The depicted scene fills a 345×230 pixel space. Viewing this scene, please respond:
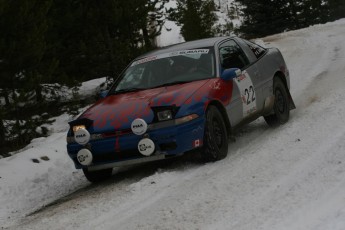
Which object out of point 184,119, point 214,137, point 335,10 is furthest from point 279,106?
point 335,10

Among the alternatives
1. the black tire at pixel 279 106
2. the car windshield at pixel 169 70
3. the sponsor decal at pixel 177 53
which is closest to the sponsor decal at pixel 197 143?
the car windshield at pixel 169 70

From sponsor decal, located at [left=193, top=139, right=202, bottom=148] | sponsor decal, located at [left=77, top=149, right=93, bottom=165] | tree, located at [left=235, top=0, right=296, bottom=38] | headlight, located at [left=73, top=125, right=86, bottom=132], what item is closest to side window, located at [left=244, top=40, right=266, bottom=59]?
sponsor decal, located at [left=193, top=139, right=202, bottom=148]

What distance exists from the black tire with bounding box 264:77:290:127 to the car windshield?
1.64 meters

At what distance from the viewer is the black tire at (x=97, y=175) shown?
7.06 metres

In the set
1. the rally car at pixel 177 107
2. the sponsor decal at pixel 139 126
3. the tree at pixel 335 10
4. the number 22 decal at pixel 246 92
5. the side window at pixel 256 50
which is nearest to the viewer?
the sponsor decal at pixel 139 126

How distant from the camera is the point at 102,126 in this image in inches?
256

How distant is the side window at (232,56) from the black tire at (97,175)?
222 centimetres

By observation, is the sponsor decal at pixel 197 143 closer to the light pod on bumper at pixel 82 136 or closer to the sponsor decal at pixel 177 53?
the light pod on bumper at pixel 82 136

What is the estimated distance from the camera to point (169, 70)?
750 cm

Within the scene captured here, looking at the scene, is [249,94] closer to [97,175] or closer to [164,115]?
[164,115]

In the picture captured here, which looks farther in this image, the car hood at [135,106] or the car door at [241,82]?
the car door at [241,82]

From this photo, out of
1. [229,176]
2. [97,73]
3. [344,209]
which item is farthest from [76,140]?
[97,73]

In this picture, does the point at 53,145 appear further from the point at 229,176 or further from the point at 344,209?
the point at 344,209

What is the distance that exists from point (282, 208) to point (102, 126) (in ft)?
8.86
